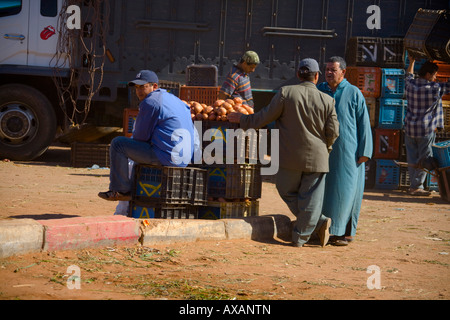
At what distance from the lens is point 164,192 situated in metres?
6.97

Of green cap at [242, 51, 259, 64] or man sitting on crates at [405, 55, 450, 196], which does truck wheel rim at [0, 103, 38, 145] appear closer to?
green cap at [242, 51, 259, 64]

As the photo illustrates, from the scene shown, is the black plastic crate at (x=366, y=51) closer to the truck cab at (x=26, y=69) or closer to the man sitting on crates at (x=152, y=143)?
the truck cab at (x=26, y=69)

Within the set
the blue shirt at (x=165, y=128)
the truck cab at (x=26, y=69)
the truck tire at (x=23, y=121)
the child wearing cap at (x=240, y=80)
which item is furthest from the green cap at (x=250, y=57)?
the truck tire at (x=23, y=121)

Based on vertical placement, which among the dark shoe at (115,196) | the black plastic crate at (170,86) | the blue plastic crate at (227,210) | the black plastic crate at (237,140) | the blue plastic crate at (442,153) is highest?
the black plastic crate at (170,86)

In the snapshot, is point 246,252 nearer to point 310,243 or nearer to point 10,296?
point 310,243

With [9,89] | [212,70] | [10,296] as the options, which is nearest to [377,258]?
[10,296]

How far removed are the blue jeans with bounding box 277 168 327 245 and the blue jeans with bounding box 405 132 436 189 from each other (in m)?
5.67

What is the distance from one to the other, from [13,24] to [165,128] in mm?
7452

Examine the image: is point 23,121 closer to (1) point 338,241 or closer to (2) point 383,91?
(2) point 383,91

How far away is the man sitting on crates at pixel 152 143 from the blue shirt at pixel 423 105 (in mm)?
6417

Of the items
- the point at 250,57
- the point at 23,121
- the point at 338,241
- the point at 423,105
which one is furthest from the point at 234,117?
the point at 23,121

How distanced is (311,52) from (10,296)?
10.5m

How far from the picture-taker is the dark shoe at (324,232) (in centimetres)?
741

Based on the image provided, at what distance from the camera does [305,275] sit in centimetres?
590
